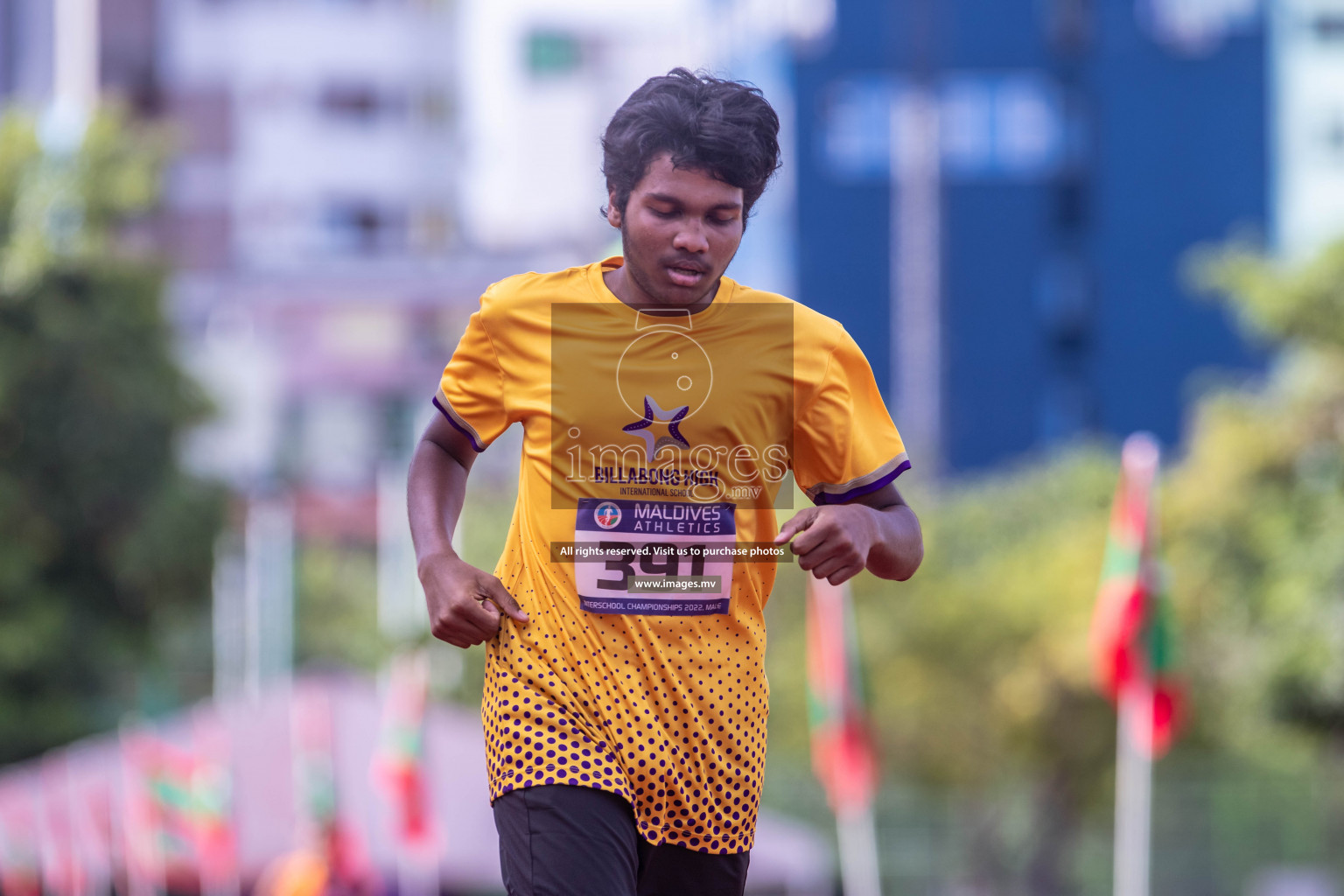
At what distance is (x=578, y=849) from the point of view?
323 centimetres

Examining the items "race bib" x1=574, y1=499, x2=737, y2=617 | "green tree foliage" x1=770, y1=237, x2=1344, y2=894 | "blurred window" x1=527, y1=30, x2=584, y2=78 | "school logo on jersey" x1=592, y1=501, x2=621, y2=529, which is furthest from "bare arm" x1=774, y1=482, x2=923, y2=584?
"blurred window" x1=527, y1=30, x2=584, y2=78

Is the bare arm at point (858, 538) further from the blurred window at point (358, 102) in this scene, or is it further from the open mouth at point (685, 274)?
the blurred window at point (358, 102)

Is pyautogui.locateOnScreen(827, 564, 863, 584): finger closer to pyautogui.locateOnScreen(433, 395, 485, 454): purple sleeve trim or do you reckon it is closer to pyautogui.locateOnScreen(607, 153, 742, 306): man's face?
pyautogui.locateOnScreen(607, 153, 742, 306): man's face

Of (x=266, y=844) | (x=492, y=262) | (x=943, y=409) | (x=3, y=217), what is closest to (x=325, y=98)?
(x=492, y=262)

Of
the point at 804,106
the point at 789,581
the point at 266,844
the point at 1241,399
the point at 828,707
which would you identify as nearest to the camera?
the point at 828,707

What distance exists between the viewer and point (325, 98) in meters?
47.3

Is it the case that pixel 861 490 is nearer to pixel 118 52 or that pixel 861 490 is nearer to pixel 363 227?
pixel 363 227

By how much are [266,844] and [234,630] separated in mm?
16023

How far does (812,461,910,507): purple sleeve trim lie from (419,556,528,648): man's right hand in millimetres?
572

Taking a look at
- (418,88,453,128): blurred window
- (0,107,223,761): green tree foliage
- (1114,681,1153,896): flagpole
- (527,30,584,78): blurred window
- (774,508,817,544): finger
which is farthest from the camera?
(527,30,584,78): blurred window

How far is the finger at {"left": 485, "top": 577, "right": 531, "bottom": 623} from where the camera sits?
11.1 ft

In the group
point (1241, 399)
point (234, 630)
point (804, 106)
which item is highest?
point (804, 106)

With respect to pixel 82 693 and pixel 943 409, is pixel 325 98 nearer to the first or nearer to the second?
pixel 943 409

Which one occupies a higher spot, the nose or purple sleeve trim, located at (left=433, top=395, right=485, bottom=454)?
the nose
